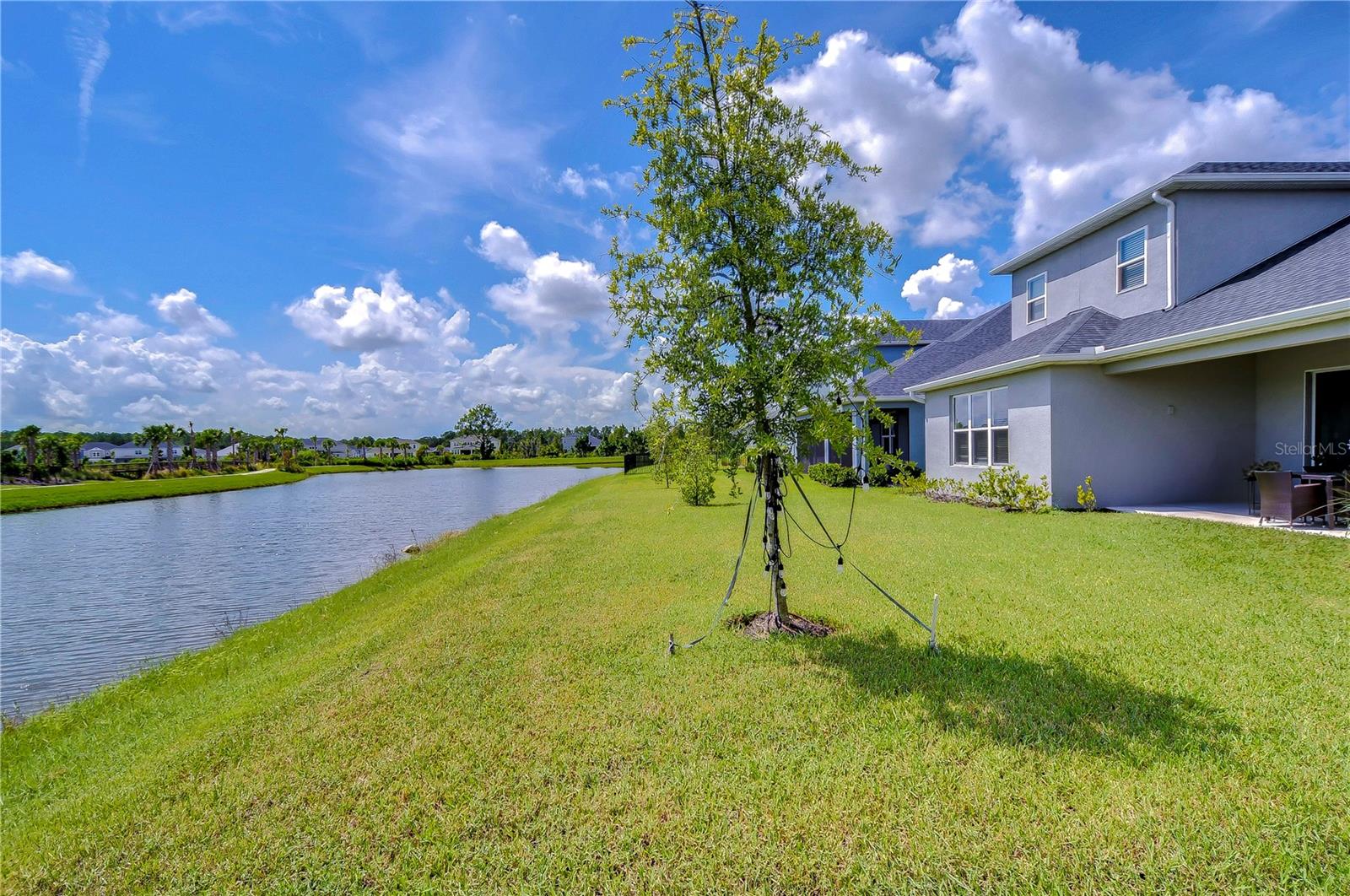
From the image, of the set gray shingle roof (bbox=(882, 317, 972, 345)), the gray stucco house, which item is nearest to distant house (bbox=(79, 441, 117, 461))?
gray shingle roof (bbox=(882, 317, 972, 345))

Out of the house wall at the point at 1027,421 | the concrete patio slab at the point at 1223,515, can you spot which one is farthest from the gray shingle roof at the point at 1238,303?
the concrete patio slab at the point at 1223,515

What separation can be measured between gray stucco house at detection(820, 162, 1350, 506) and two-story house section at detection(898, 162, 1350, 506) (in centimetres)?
2

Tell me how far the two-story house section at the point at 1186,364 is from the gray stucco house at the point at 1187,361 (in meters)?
0.02

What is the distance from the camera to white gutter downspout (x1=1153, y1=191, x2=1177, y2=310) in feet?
32.3

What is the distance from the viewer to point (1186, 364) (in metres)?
9.93

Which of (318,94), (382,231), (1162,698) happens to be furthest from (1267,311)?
(382,231)

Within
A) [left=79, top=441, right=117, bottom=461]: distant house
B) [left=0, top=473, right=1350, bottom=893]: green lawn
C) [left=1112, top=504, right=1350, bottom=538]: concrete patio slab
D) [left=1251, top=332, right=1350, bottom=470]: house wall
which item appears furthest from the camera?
[left=79, top=441, right=117, bottom=461]: distant house

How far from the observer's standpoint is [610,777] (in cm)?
290

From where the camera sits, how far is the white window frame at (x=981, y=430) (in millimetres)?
11914

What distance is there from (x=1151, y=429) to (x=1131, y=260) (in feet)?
11.4

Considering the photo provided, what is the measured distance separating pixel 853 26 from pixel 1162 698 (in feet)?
30.0

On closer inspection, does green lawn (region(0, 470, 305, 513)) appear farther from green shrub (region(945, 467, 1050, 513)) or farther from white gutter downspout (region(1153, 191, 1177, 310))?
white gutter downspout (region(1153, 191, 1177, 310))

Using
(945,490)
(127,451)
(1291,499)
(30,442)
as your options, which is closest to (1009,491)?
(945,490)

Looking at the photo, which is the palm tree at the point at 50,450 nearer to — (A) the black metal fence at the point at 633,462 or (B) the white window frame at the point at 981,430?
(A) the black metal fence at the point at 633,462
